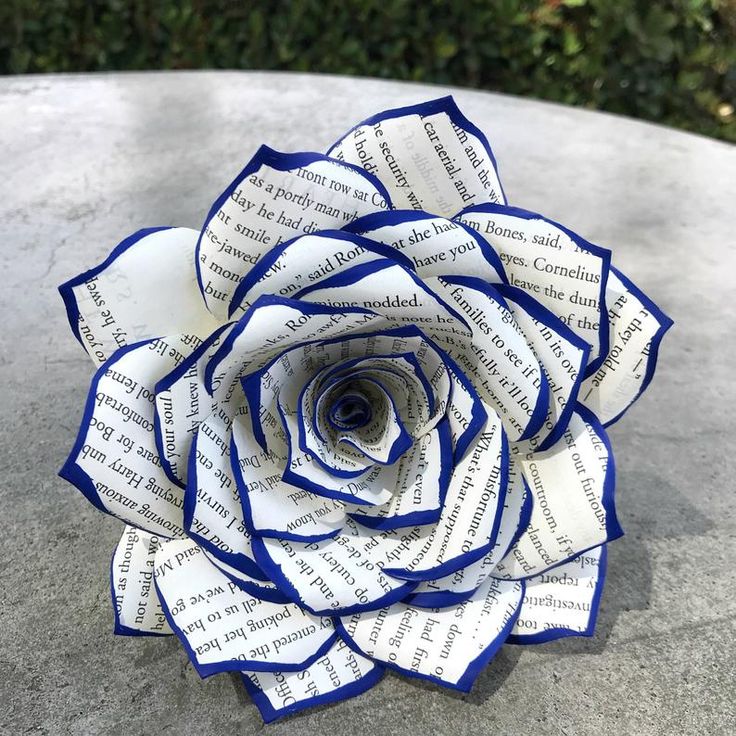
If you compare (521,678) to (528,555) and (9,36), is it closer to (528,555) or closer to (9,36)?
(528,555)

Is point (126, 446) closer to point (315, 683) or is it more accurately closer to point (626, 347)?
point (315, 683)

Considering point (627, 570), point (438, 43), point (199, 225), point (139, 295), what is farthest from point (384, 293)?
point (438, 43)

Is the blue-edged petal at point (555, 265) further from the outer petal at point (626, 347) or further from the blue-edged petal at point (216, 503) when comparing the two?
the blue-edged petal at point (216, 503)

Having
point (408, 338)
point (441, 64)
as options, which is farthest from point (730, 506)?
point (441, 64)

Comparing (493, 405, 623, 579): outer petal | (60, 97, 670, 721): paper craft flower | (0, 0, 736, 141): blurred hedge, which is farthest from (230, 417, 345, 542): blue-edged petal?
(0, 0, 736, 141): blurred hedge

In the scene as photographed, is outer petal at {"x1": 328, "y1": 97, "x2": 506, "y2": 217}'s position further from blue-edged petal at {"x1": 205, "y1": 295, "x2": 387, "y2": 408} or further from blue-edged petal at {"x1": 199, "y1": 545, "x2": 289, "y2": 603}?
blue-edged petal at {"x1": 199, "y1": 545, "x2": 289, "y2": 603}

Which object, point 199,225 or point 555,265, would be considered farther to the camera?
point 199,225

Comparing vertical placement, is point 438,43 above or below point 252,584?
below
